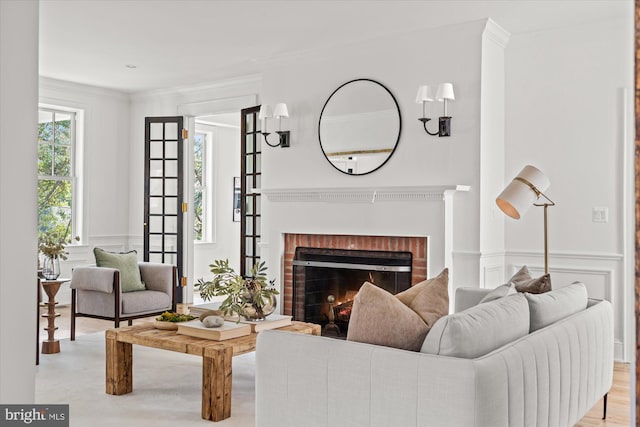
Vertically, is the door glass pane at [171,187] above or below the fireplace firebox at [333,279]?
above

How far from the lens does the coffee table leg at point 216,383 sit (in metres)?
3.15

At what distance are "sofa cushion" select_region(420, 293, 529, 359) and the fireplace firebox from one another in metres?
2.64

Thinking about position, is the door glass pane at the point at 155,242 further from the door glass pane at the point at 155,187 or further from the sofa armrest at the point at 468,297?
the sofa armrest at the point at 468,297

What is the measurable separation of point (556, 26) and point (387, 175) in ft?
5.87

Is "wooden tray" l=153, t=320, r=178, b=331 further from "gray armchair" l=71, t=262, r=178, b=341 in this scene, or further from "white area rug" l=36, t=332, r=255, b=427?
"gray armchair" l=71, t=262, r=178, b=341

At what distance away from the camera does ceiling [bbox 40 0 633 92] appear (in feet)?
14.2

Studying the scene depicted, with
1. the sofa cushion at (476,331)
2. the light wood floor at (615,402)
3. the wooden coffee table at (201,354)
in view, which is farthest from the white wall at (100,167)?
the sofa cushion at (476,331)

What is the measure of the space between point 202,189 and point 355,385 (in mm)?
7162

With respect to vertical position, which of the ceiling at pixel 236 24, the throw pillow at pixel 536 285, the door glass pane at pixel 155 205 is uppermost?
the ceiling at pixel 236 24

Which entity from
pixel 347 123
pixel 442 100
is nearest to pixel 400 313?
pixel 442 100

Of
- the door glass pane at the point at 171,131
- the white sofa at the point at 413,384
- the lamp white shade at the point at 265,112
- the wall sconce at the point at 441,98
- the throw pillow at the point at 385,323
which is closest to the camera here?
the white sofa at the point at 413,384

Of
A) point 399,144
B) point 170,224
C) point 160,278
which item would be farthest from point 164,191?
point 399,144

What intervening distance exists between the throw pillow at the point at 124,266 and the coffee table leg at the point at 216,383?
2.40 metres

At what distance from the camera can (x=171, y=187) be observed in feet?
24.1
